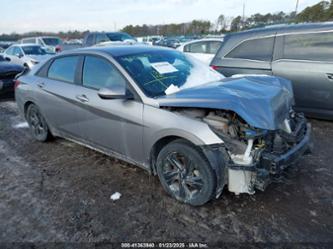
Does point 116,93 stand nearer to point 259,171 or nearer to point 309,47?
point 259,171

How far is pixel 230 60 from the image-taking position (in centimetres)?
548

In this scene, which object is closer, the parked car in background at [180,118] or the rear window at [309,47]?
the parked car in background at [180,118]

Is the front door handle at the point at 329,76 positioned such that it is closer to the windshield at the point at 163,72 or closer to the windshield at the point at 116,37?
the windshield at the point at 163,72

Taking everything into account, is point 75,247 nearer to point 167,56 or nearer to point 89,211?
point 89,211

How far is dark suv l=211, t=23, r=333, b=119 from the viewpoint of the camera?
456 centimetres

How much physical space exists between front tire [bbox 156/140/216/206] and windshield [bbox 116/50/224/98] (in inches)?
25.6

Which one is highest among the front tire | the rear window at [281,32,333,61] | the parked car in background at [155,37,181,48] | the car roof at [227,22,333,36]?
the car roof at [227,22,333,36]

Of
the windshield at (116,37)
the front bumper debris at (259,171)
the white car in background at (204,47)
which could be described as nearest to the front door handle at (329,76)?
the front bumper debris at (259,171)

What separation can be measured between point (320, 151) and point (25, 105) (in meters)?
4.79

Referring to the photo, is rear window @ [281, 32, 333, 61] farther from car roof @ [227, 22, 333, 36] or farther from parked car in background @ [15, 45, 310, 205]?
parked car in background @ [15, 45, 310, 205]

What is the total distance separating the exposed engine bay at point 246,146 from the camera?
2477 mm

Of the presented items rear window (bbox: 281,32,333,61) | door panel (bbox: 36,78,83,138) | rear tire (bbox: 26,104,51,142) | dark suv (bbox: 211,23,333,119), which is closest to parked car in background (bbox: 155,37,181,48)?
dark suv (bbox: 211,23,333,119)

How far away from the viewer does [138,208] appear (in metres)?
2.87

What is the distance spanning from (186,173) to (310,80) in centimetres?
313
